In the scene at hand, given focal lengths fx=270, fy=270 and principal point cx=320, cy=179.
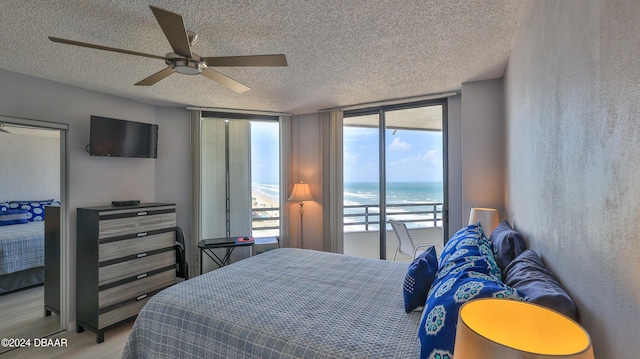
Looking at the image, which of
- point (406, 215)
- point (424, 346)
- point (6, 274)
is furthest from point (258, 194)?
point (424, 346)

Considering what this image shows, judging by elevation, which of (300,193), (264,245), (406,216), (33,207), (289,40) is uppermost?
(289,40)

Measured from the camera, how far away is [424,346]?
986 mm

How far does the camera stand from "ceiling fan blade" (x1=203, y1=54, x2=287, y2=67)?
5.56ft

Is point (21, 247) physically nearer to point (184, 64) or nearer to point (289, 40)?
point (184, 64)

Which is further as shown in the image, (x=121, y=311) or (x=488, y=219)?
(x=121, y=311)

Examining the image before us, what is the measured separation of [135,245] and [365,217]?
10.7ft

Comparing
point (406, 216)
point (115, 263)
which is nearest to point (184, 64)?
point (115, 263)

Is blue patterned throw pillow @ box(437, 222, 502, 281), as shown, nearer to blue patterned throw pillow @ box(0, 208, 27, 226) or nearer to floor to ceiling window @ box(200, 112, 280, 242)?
floor to ceiling window @ box(200, 112, 280, 242)

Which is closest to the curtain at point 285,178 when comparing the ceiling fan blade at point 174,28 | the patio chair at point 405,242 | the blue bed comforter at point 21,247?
the patio chair at point 405,242

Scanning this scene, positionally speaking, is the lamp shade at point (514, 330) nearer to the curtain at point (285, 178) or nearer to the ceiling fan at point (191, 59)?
the ceiling fan at point (191, 59)

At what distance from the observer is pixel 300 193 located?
3.93 meters

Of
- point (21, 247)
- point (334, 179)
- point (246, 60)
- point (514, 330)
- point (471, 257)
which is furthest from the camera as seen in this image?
point (334, 179)

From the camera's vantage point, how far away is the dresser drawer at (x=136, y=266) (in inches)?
103

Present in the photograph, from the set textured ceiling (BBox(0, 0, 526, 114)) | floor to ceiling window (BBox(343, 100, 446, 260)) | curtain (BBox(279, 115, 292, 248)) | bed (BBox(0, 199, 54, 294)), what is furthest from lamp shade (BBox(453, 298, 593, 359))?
bed (BBox(0, 199, 54, 294))
